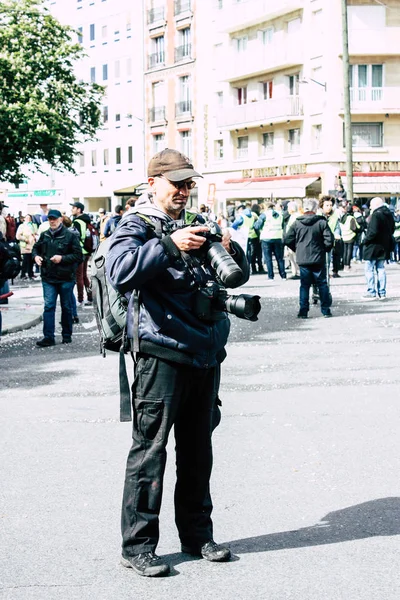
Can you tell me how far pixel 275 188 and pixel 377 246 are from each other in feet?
112

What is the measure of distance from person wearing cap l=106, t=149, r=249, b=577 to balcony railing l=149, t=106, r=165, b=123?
64521 mm

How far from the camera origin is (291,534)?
5352 millimetres

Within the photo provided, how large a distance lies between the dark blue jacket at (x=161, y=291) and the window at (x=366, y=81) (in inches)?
1866

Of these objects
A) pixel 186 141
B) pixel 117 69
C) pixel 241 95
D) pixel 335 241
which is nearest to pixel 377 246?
pixel 335 241

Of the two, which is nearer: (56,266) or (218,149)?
(56,266)

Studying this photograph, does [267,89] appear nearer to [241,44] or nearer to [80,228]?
[241,44]

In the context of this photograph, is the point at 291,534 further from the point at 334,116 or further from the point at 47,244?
the point at 334,116

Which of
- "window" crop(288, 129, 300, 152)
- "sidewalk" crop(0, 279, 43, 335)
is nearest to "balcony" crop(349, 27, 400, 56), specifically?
"window" crop(288, 129, 300, 152)

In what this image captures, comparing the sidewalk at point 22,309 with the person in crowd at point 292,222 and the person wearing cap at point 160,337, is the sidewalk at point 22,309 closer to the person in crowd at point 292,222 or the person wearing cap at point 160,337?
the person in crowd at point 292,222

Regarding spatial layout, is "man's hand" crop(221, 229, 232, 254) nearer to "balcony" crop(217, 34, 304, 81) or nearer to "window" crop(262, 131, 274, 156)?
"balcony" crop(217, 34, 304, 81)

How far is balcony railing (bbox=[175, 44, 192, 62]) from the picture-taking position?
6544 cm

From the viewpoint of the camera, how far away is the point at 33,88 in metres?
46.4

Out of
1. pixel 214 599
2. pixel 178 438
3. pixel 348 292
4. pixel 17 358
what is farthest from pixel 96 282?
pixel 348 292

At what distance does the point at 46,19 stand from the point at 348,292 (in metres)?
29.3
